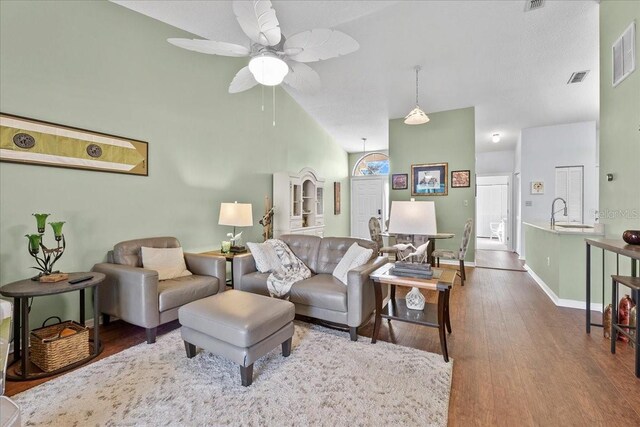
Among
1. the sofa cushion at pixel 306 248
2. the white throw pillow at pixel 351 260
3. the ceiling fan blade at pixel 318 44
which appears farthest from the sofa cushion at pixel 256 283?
the ceiling fan blade at pixel 318 44

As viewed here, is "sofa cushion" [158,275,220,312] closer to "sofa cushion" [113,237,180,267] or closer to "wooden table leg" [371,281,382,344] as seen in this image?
"sofa cushion" [113,237,180,267]

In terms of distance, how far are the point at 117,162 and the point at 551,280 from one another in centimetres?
522

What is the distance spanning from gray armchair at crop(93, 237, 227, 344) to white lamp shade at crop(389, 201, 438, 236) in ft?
6.23

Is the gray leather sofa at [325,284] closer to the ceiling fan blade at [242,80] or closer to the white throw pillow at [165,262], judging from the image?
the white throw pillow at [165,262]

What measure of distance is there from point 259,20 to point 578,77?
15.8ft

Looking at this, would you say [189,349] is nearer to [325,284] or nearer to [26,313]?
[26,313]

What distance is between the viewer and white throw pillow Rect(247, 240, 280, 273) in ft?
10.1

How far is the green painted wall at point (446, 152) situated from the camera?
549 centimetres

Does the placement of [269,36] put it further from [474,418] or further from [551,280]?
[551,280]

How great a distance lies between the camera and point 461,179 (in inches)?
219

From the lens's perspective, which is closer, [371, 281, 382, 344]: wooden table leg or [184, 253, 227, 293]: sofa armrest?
[371, 281, 382, 344]: wooden table leg

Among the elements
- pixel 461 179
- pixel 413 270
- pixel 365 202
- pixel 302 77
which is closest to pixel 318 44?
pixel 302 77

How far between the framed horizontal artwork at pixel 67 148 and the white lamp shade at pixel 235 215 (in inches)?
39.1

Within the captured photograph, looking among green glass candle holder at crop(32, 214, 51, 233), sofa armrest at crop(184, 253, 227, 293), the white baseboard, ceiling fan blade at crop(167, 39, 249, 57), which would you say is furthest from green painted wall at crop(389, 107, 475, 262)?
green glass candle holder at crop(32, 214, 51, 233)
